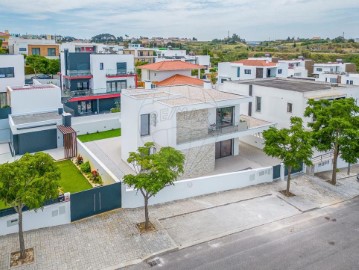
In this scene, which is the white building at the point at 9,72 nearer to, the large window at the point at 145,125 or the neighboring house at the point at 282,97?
the large window at the point at 145,125

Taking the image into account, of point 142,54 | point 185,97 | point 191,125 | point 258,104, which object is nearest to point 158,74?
point 258,104

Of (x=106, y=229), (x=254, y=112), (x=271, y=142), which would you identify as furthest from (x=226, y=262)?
(x=254, y=112)

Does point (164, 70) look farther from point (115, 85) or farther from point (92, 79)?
point (92, 79)

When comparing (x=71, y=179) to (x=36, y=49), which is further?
(x=36, y=49)

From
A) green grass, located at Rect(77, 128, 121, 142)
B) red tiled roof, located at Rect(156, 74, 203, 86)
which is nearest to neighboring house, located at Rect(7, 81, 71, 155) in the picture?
green grass, located at Rect(77, 128, 121, 142)

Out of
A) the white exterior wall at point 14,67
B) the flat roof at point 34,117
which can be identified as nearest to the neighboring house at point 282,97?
the flat roof at point 34,117
